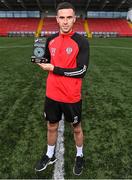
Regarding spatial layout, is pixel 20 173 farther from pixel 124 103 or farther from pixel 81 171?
pixel 124 103

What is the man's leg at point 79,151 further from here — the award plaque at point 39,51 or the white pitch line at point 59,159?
the award plaque at point 39,51

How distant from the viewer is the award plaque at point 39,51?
2.91m

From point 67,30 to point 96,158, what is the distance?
1.95 metres

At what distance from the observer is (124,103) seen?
20.4 feet

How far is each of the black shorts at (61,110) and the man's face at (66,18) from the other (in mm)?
899

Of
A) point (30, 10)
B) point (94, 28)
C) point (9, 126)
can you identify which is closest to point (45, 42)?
point (9, 126)

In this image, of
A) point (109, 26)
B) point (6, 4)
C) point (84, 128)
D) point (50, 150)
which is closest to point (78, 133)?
point (50, 150)

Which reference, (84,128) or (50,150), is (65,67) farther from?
(84,128)

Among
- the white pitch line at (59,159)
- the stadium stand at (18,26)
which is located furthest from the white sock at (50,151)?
the stadium stand at (18,26)

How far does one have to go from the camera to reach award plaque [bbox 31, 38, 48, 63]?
2.91 meters

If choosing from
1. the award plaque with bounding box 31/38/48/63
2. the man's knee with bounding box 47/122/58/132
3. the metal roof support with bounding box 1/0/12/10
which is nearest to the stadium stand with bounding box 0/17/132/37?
the metal roof support with bounding box 1/0/12/10

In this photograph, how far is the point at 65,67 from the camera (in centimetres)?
297

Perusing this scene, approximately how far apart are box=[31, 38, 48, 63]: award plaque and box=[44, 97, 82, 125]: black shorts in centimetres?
55

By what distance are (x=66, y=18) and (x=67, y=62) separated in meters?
0.50
